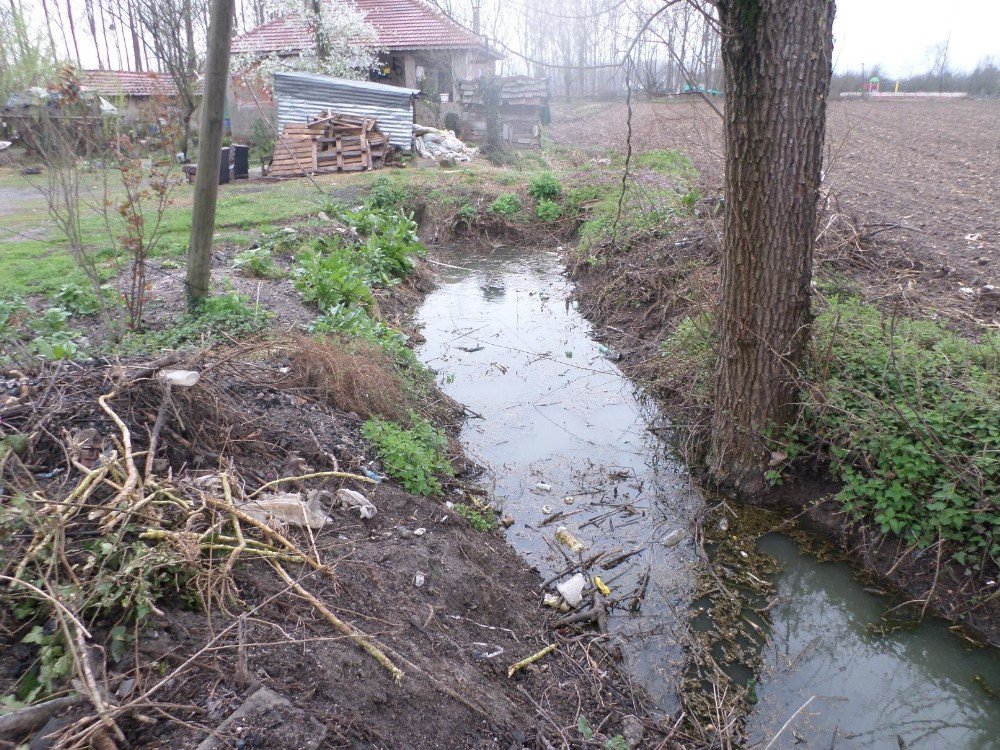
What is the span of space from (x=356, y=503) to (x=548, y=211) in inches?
412

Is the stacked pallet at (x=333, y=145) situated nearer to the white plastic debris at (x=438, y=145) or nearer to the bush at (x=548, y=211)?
the white plastic debris at (x=438, y=145)

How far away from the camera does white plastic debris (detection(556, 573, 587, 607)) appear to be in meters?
4.10

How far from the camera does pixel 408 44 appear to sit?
2378 cm

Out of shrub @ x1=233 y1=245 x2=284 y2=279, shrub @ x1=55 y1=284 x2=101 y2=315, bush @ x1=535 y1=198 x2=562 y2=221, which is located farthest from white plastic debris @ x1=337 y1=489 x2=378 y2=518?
bush @ x1=535 y1=198 x2=562 y2=221

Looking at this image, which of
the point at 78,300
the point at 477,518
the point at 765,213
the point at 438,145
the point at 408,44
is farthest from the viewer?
the point at 408,44

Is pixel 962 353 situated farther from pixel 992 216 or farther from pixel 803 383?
pixel 992 216

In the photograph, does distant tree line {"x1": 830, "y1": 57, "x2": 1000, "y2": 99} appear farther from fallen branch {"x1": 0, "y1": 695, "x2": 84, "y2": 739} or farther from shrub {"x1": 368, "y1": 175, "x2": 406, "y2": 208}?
fallen branch {"x1": 0, "y1": 695, "x2": 84, "y2": 739}

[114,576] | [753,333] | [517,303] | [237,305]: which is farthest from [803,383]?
[517,303]

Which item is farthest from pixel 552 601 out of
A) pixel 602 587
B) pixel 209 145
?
pixel 209 145

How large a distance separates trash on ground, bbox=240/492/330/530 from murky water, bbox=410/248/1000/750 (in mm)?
1586

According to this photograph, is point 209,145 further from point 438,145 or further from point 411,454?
point 438,145

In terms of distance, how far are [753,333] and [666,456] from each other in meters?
1.47

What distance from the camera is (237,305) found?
20.0ft

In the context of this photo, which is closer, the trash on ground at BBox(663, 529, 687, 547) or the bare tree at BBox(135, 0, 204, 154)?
the trash on ground at BBox(663, 529, 687, 547)
